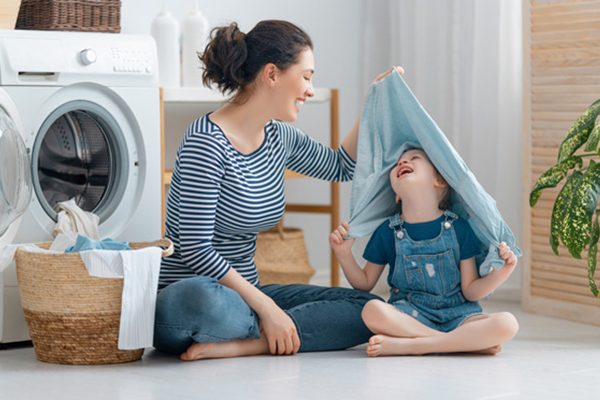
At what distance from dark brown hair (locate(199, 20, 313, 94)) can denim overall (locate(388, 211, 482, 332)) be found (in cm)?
51

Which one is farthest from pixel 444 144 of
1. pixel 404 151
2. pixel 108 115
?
pixel 108 115

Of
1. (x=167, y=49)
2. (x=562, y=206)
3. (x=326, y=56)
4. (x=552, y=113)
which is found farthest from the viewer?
(x=326, y=56)

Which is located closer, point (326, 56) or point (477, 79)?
point (477, 79)

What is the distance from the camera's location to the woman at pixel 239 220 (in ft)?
8.17

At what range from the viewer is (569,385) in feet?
7.34

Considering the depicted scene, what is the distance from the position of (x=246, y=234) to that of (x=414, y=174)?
0.43 meters

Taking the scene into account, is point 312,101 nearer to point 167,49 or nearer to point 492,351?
point 167,49

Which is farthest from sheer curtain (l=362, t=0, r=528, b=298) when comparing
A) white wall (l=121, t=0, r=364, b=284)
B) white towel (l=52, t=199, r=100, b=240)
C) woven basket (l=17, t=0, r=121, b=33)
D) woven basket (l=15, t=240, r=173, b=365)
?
woven basket (l=15, t=240, r=173, b=365)

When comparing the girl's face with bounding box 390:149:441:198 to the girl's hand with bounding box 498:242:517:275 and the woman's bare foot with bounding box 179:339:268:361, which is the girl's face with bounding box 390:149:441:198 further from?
the woman's bare foot with bounding box 179:339:268:361

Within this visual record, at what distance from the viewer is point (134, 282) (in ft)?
8.02

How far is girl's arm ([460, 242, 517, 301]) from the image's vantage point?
8.23 feet

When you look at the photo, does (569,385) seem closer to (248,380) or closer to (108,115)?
(248,380)

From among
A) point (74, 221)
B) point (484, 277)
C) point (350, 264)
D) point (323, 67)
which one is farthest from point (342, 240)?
point (323, 67)

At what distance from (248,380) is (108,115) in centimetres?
91
